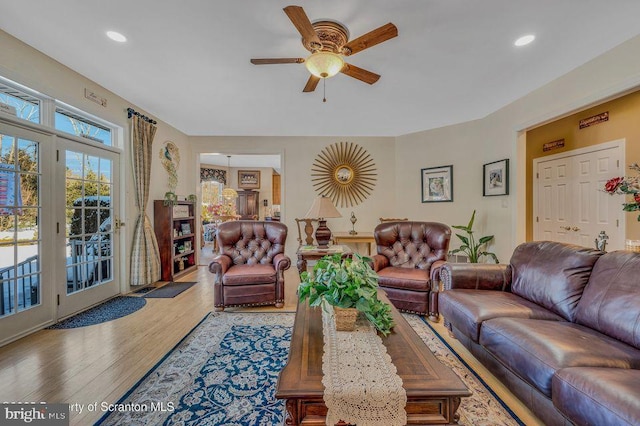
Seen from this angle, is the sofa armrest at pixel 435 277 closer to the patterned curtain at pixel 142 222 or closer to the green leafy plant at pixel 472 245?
the green leafy plant at pixel 472 245

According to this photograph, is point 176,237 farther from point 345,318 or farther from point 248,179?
point 248,179

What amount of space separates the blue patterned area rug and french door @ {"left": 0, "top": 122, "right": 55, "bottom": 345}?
59.3 inches

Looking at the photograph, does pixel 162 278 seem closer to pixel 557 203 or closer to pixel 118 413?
pixel 118 413

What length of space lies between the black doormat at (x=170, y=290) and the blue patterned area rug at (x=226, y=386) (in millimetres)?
1364

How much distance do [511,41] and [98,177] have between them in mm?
4605

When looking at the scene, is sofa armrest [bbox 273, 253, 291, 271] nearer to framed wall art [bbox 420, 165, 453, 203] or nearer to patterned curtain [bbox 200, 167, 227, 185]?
framed wall art [bbox 420, 165, 453, 203]

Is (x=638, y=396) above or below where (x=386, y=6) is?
below

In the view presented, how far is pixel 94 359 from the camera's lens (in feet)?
6.89

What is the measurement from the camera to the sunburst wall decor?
211 inches

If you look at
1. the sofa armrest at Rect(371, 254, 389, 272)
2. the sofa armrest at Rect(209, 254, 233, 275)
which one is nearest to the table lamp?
the sofa armrest at Rect(371, 254, 389, 272)

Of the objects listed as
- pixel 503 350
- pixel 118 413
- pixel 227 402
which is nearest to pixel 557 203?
pixel 503 350

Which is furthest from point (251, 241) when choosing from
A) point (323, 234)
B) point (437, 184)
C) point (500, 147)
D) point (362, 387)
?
point (500, 147)

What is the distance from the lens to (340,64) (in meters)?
2.11

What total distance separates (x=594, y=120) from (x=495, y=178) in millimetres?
1354
